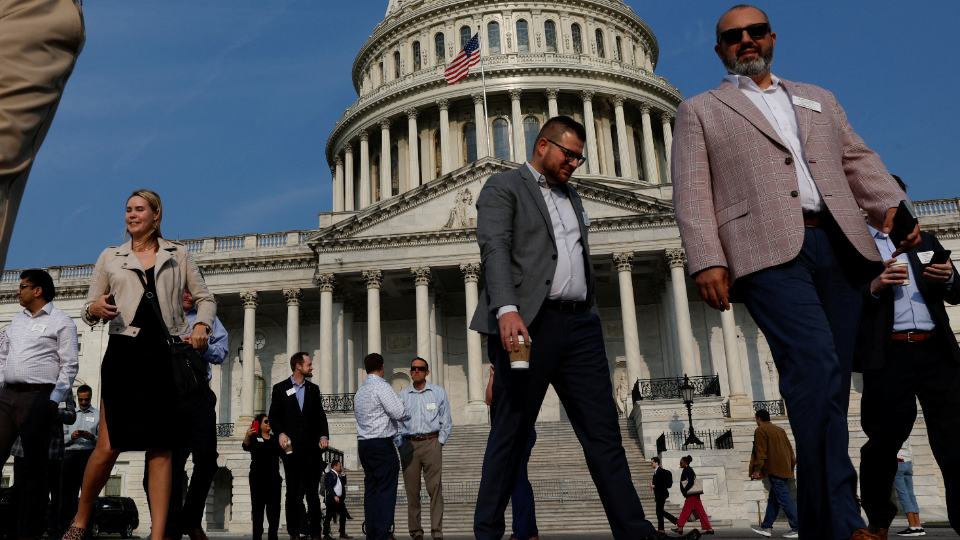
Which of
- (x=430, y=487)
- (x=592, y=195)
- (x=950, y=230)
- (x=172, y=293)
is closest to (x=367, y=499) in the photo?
(x=430, y=487)

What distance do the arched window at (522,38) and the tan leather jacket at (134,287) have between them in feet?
184

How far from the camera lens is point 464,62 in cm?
4947

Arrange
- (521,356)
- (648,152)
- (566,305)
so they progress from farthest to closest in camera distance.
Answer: (648,152) → (566,305) → (521,356)

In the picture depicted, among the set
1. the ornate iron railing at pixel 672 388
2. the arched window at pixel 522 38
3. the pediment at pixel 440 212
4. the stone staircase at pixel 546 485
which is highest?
the arched window at pixel 522 38

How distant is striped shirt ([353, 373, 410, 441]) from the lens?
11.2 meters

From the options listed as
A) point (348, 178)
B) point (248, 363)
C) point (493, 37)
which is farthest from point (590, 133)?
point (248, 363)

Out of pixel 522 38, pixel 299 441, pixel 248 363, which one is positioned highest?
pixel 522 38

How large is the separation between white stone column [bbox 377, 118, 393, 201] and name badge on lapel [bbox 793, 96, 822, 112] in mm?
53473

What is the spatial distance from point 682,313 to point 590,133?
20840mm

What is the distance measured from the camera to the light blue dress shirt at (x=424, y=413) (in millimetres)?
12117

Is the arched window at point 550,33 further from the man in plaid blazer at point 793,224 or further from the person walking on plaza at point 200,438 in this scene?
the man in plaid blazer at point 793,224

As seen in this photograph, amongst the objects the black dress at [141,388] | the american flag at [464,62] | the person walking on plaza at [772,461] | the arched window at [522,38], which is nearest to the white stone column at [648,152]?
the arched window at [522,38]

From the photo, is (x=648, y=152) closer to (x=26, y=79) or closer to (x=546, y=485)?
(x=546, y=485)

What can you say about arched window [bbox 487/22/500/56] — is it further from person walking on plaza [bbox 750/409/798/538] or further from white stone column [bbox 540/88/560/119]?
person walking on plaza [bbox 750/409/798/538]
